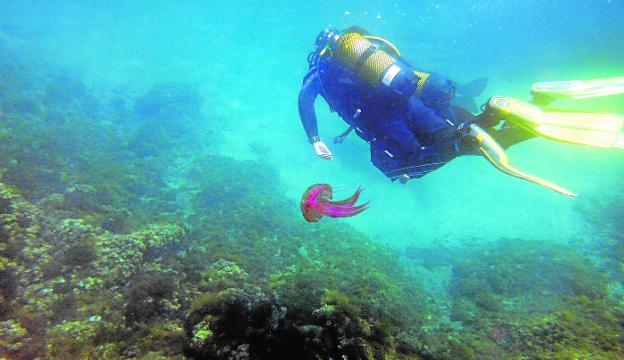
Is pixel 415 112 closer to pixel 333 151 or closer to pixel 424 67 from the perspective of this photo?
pixel 333 151

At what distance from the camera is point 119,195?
10828 mm

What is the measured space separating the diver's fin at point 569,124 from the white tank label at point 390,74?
4.93 ft

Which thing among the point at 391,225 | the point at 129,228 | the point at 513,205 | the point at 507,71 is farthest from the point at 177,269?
the point at 507,71

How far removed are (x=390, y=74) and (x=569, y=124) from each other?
244 centimetres

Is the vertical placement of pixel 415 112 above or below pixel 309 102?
below

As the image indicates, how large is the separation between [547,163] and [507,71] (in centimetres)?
1631

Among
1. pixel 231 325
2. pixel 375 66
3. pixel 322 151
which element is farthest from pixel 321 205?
pixel 375 66

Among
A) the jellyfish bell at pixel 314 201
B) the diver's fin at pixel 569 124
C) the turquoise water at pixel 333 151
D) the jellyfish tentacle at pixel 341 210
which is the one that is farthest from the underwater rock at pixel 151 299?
the diver's fin at pixel 569 124

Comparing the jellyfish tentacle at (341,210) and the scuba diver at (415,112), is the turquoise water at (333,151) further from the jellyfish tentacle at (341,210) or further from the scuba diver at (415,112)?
the scuba diver at (415,112)

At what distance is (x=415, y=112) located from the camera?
4508mm

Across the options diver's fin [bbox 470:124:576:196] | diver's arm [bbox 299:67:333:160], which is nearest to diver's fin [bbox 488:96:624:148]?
diver's fin [bbox 470:124:576:196]

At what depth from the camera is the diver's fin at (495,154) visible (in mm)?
3629

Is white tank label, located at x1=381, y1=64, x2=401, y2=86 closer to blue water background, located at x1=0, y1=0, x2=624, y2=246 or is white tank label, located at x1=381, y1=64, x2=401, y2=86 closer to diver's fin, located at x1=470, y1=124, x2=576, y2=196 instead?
diver's fin, located at x1=470, y1=124, x2=576, y2=196

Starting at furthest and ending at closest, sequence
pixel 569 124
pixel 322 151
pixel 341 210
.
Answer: pixel 322 151
pixel 341 210
pixel 569 124
